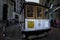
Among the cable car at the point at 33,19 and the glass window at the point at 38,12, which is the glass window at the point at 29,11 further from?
the glass window at the point at 38,12

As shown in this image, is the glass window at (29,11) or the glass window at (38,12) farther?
the glass window at (38,12)

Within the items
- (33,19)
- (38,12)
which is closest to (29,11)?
(33,19)

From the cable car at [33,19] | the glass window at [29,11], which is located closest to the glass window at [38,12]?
the cable car at [33,19]

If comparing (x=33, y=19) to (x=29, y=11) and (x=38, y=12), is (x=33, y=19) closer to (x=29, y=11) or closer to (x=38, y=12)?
(x=29, y=11)

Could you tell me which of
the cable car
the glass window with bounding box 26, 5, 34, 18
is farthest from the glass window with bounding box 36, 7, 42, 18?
the glass window with bounding box 26, 5, 34, 18

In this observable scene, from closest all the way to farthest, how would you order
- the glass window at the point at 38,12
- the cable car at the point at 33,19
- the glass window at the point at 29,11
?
1. the cable car at the point at 33,19
2. the glass window at the point at 29,11
3. the glass window at the point at 38,12

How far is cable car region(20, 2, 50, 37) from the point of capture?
1298 centimetres

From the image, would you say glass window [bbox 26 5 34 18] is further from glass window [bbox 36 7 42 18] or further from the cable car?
glass window [bbox 36 7 42 18]

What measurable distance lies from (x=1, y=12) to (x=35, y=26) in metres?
11.2

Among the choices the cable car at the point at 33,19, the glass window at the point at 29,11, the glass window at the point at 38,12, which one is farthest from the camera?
the glass window at the point at 38,12

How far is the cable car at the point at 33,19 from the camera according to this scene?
42.6 feet

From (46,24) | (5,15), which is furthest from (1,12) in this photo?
(46,24)

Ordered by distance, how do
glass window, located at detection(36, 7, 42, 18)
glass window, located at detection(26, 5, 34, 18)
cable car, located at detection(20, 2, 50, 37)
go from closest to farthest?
cable car, located at detection(20, 2, 50, 37)
glass window, located at detection(26, 5, 34, 18)
glass window, located at detection(36, 7, 42, 18)

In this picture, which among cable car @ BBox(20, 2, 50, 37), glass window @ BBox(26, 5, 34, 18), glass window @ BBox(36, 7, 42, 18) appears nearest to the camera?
cable car @ BBox(20, 2, 50, 37)
